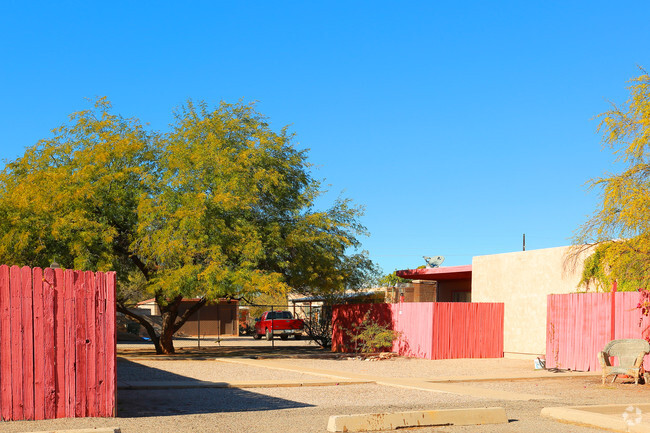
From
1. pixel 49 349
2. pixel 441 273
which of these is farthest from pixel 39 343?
pixel 441 273

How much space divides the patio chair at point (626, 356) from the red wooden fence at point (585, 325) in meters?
2.21

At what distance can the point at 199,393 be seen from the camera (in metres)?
17.9

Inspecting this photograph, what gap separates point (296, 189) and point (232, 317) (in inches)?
1212

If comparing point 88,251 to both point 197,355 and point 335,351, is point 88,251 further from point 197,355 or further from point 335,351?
point 335,351

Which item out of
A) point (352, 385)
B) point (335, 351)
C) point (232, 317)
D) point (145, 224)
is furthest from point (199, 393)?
point (232, 317)

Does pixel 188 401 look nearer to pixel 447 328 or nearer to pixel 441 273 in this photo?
pixel 447 328

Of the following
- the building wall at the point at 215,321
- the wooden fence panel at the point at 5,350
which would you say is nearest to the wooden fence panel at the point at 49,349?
the wooden fence panel at the point at 5,350

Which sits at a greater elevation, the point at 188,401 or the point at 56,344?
the point at 56,344

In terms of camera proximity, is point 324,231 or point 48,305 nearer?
point 48,305

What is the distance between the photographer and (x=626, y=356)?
67.0 ft

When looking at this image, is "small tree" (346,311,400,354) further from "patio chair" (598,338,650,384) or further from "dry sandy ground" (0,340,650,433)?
"patio chair" (598,338,650,384)

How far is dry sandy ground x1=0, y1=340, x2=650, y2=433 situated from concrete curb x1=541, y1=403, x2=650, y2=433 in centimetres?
27

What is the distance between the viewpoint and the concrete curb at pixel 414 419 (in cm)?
1169

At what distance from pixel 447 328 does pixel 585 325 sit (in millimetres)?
6721
